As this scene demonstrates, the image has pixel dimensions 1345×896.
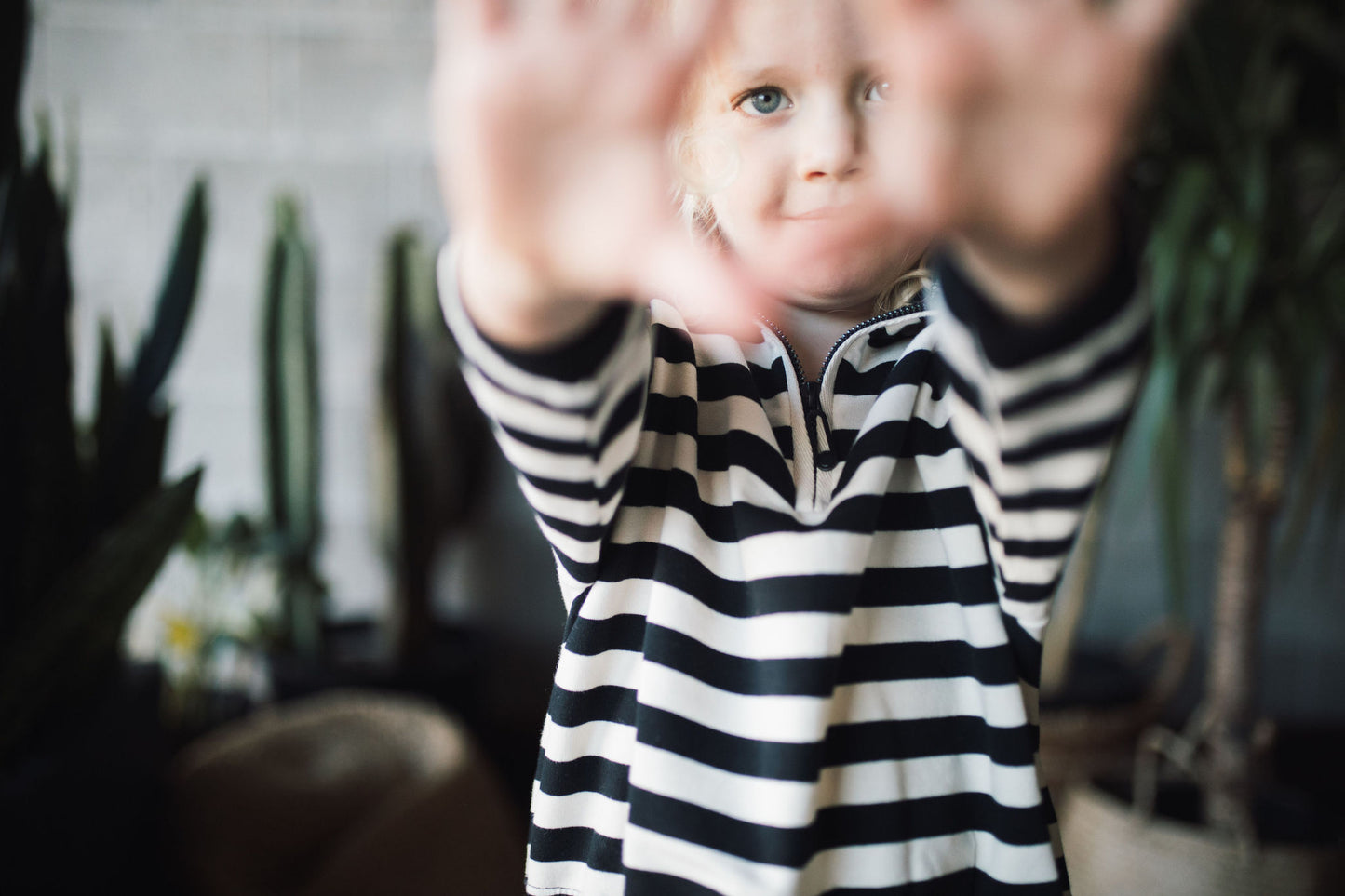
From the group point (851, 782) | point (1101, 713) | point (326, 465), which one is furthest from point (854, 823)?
point (326, 465)

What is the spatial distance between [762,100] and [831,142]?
0.03 meters

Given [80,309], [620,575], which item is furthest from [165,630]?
[620,575]

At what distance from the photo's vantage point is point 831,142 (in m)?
0.23

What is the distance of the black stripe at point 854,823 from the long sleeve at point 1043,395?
0.10 m

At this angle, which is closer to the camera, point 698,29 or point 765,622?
point 698,29

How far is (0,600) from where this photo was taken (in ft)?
2.29

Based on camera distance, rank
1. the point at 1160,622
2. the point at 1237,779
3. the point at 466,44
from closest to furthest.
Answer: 1. the point at 466,44
2. the point at 1237,779
3. the point at 1160,622

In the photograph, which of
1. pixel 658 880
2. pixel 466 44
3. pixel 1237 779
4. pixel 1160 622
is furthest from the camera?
pixel 1160 622

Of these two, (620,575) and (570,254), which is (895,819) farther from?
(570,254)

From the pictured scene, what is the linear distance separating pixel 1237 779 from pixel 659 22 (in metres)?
1.02

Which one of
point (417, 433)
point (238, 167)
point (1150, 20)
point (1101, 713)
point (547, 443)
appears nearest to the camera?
point (1150, 20)

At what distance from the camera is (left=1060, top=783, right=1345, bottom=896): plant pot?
83cm

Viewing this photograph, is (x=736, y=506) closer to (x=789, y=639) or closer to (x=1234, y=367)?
(x=789, y=639)

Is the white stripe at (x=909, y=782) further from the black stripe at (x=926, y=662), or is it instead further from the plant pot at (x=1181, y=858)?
the plant pot at (x=1181, y=858)
